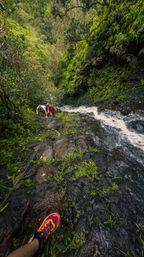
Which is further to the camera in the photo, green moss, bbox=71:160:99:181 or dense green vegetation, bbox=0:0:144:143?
dense green vegetation, bbox=0:0:144:143

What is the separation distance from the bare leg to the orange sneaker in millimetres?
77

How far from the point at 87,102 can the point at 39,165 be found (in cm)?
850

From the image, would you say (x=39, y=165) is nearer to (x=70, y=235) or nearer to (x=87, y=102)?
(x=70, y=235)

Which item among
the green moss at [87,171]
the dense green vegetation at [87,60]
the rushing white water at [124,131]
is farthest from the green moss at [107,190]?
the dense green vegetation at [87,60]

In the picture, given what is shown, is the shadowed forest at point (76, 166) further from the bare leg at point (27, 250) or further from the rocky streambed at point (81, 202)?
the bare leg at point (27, 250)

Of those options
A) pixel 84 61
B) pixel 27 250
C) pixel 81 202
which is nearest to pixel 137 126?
pixel 81 202

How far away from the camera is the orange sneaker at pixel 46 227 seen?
1.54m

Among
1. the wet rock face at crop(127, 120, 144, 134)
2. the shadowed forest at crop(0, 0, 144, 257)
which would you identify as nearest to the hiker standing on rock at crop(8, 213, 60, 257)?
the shadowed forest at crop(0, 0, 144, 257)

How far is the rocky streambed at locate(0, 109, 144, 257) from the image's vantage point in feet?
4.93

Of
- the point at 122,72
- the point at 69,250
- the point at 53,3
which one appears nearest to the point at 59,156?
the point at 69,250

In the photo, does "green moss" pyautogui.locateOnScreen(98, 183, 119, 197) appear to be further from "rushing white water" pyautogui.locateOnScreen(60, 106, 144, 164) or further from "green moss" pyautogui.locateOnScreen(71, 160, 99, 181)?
"rushing white water" pyautogui.locateOnScreen(60, 106, 144, 164)

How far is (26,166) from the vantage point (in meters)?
2.77

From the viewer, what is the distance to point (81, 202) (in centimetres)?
205

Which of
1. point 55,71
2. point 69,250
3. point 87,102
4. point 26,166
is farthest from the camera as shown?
point 55,71
